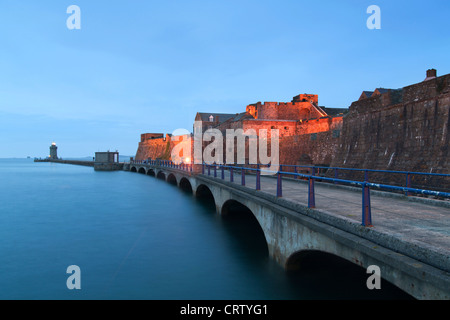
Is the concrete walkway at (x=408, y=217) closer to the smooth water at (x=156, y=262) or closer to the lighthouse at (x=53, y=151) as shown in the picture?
the smooth water at (x=156, y=262)

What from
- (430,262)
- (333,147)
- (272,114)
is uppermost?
(272,114)

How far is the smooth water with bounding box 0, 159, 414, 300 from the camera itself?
8242 millimetres

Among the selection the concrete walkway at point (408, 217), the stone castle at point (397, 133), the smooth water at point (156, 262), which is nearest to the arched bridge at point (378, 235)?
the concrete walkway at point (408, 217)

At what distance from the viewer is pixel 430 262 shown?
12.3 ft

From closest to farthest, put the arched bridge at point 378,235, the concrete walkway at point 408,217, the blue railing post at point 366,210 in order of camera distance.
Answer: the arched bridge at point 378,235 < the concrete walkway at point 408,217 < the blue railing post at point 366,210

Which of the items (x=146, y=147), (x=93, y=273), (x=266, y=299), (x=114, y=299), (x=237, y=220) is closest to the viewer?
(x=266, y=299)

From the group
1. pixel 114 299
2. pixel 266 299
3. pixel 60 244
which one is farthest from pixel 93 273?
pixel 266 299

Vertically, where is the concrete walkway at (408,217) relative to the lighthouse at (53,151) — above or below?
below

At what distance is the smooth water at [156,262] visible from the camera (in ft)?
27.0

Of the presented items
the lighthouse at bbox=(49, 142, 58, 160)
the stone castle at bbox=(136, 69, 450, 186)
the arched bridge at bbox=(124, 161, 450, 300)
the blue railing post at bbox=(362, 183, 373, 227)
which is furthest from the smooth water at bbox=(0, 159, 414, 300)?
the lighthouse at bbox=(49, 142, 58, 160)

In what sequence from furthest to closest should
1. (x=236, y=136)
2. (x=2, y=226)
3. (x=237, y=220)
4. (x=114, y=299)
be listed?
(x=236, y=136) → (x=2, y=226) → (x=237, y=220) → (x=114, y=299)

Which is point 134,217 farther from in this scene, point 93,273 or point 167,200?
point 93,273

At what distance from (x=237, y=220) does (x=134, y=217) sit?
7.91 metres

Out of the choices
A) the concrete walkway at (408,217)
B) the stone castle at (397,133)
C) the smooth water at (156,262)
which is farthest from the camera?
the stone castle at (397,133)
